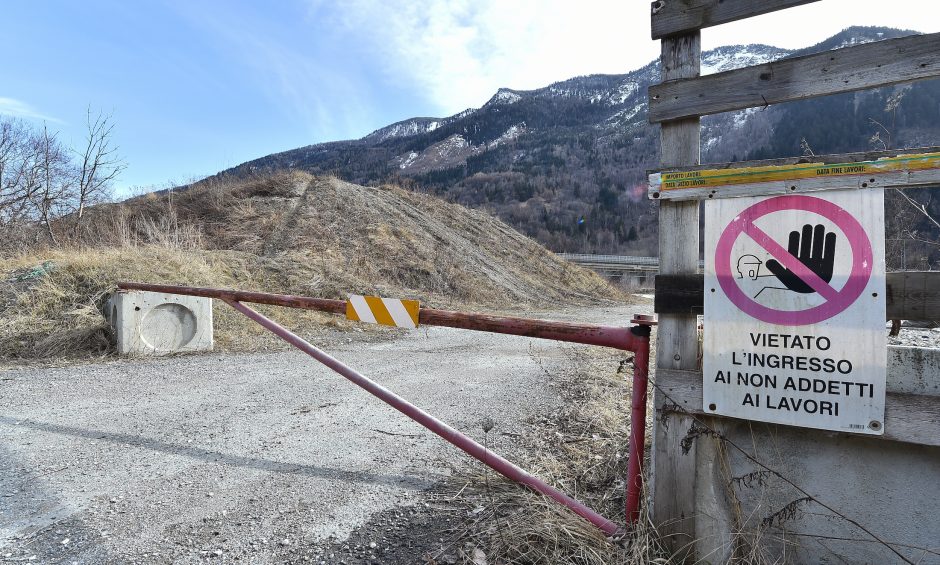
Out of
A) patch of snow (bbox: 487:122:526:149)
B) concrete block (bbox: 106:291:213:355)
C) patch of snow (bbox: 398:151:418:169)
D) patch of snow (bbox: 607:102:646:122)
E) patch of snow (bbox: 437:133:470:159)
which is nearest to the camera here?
concrete block (bbox: 106:291:213:355)

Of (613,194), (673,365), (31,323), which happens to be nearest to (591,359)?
(673,365)

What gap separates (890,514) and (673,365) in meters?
0.98

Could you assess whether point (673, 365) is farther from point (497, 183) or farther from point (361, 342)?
point (497, 183)

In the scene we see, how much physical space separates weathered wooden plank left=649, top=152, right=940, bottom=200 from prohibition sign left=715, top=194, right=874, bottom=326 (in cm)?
6

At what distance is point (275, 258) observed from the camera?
1452 centimetres

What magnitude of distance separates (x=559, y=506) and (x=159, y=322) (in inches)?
272

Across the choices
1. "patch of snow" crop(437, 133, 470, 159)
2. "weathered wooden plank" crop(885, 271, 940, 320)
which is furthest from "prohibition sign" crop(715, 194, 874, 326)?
"patch of snow" crop(437, 133, 470, 159)

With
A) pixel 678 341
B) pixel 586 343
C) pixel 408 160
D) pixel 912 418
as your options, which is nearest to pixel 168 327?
pixel 586 343

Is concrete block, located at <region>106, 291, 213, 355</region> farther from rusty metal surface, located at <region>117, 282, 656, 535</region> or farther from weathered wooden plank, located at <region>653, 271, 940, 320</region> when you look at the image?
weathered wooden plank, located at <region>653, 271, 940, 320</region>

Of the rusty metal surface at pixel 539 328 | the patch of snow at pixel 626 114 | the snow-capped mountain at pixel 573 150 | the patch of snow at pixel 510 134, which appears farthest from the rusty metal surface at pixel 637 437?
the patch of snow at pixel 626 114

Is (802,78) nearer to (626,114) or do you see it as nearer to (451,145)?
(451,145)

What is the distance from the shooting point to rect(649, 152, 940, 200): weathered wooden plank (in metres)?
1.83

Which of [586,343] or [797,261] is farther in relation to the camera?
[586,343]

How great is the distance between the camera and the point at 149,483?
10.0 feet
